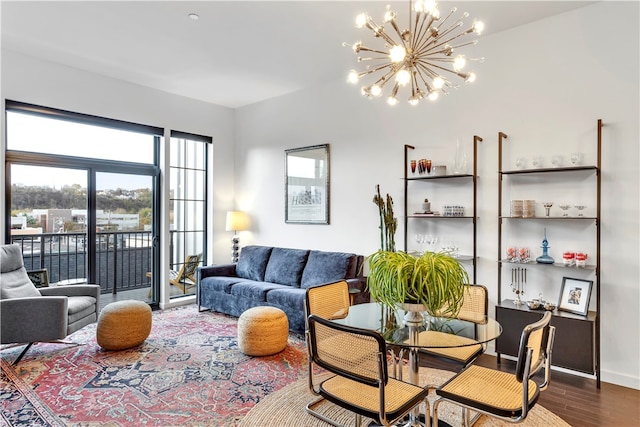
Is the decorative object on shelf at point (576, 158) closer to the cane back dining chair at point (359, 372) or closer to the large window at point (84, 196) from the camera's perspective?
the cane back dining chair at point (359, 372)

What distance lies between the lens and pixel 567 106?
3312 mm

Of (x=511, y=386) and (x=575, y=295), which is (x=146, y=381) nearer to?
(x=511, y=386)

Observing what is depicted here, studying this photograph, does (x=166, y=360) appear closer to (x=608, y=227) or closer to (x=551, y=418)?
(x=551, y=418)

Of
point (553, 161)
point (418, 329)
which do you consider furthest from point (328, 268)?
point (553, 161)

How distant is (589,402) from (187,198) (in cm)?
544

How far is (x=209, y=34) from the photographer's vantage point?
12.3 ft

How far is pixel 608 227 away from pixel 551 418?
1.64 m

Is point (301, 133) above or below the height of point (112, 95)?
below

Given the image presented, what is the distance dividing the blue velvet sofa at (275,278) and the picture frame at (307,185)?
0.55 meters

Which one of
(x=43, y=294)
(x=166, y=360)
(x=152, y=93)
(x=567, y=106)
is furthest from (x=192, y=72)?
(x=567, y=106)

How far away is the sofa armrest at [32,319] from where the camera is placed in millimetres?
3291

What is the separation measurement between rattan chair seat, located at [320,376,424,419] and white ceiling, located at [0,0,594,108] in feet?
9.71

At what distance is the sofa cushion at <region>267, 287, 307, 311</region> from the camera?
4.11 meters

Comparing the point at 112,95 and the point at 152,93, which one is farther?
the point at 152,93
